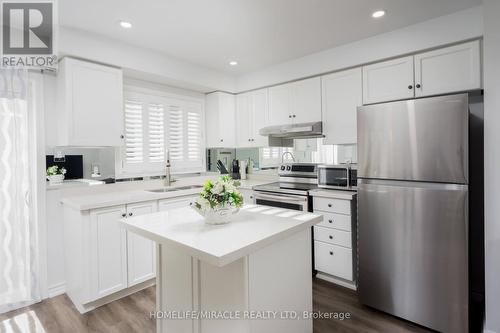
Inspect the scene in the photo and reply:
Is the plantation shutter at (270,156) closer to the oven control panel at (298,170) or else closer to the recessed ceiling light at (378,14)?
the oven control panel at (298,170)

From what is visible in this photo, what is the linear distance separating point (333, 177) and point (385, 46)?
1397 mm

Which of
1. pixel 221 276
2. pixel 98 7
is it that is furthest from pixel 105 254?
pixel 98 7

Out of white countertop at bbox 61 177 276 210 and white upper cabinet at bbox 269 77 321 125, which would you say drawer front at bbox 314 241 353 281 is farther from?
white countertop at bbox 61 177 276 210

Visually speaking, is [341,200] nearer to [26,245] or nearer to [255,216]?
[255,216]

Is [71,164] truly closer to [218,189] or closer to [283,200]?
[218,189]

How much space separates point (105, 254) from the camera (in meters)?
2.51

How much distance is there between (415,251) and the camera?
6.98 ft

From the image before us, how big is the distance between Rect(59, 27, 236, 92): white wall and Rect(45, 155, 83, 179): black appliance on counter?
3.36ft

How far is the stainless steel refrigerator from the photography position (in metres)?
1.96

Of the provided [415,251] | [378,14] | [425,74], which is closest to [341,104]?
[425,74]

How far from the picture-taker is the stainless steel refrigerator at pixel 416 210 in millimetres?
1958

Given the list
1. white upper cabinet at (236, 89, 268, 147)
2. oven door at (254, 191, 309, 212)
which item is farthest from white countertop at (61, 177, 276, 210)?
white upper cabinet at (236, 89, 268, 147)

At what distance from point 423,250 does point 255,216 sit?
1342mm

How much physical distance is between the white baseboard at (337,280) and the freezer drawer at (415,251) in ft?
1.15
